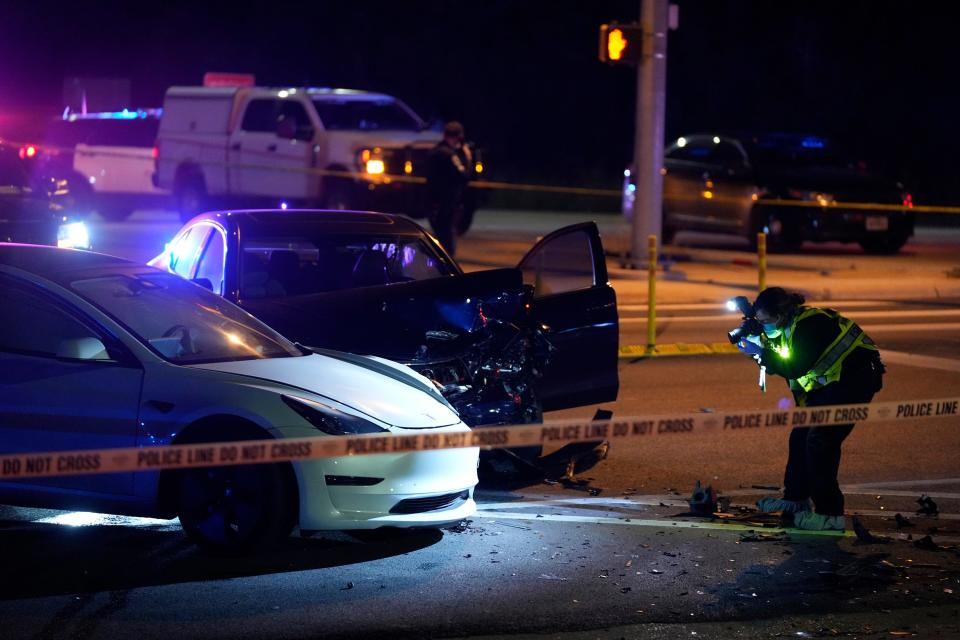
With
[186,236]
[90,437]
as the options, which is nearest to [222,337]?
[90,437]

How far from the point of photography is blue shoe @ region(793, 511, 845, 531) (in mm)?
7758

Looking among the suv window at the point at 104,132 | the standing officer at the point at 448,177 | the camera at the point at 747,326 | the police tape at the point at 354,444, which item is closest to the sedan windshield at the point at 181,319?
the police tape at the point at 354,444

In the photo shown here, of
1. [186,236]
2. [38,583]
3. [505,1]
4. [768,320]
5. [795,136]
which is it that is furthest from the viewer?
[505,1]

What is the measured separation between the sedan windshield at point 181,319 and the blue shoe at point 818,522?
2590mm

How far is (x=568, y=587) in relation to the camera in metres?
6.78

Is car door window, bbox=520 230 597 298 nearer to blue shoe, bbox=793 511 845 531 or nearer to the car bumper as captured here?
blue shoe, bbox=793 511 845 531

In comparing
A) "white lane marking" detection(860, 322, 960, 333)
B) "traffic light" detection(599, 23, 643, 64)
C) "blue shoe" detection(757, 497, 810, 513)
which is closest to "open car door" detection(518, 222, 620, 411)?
"blue shoe" detection(757, 497, 810, 513)

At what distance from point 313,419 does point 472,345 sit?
1.80 m

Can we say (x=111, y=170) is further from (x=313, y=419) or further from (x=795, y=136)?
(x=313, y=419)

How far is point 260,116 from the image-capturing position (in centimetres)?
2477

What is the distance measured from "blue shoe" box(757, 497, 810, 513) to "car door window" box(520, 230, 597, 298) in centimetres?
216

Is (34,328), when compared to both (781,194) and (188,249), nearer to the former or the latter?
(188,249)

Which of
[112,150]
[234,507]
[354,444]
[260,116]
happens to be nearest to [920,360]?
[354,444]

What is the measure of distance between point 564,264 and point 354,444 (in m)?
3.49
